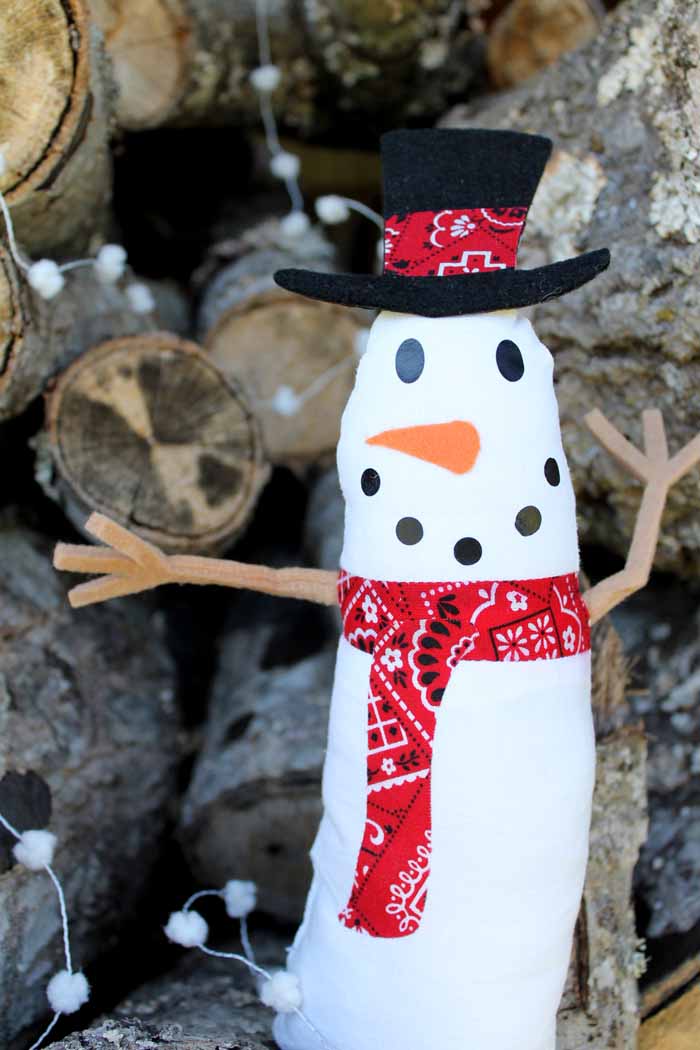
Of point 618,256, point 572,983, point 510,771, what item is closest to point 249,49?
point 618,256

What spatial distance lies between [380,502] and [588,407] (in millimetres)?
505

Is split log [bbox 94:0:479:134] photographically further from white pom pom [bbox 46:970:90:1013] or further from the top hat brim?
white pom pom [bbox 46:970:90:1013]

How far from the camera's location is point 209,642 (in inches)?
70.7

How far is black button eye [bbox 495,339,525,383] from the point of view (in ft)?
3.52

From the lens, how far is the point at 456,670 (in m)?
1.05

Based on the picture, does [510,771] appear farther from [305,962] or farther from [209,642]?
[209,642]

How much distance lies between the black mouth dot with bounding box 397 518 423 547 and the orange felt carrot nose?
6 centimetres

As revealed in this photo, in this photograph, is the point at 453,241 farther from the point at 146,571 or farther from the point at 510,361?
the point at 146,571

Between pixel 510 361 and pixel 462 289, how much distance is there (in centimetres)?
9

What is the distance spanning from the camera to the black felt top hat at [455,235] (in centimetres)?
106

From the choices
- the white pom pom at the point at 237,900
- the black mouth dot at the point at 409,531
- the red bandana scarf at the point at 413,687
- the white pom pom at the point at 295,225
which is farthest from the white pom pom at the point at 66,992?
the white pom pom at the point at 295,225

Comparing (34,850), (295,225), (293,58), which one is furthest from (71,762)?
(293,58)

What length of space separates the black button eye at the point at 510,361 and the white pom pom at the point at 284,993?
0.67 meters

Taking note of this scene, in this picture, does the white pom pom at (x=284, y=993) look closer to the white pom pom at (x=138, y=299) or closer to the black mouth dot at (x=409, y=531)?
the black mouth dot at (x=409, y=531)
